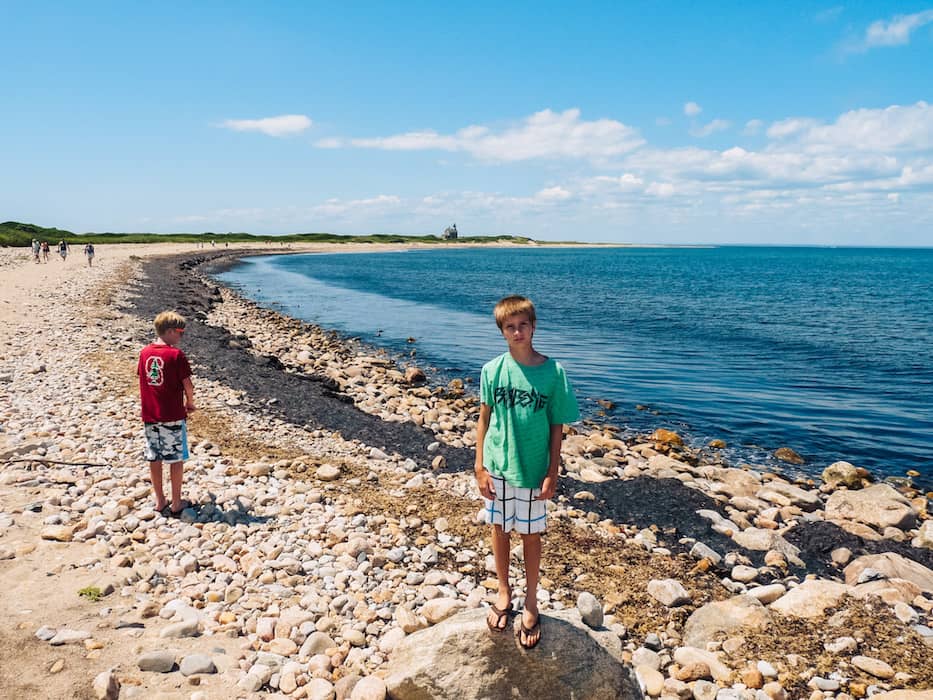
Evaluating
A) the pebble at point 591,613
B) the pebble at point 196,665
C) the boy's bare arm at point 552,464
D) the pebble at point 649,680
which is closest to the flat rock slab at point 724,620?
the pebble at point 649,680

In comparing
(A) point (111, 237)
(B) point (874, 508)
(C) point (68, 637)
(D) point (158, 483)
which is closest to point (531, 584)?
(C) point (68, 637)

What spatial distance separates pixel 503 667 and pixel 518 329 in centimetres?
272

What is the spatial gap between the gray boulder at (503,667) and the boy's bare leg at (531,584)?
0.14m

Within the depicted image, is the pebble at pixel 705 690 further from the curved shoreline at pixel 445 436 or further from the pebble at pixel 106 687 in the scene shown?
the pebble at pixel 106 687

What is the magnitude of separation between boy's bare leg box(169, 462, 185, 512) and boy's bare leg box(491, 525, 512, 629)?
4.73 m

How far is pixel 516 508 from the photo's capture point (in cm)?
489

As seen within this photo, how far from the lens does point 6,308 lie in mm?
24641

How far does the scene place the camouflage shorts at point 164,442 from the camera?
24.8 ft

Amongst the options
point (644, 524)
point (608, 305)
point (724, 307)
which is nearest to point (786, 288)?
point (724, 307)

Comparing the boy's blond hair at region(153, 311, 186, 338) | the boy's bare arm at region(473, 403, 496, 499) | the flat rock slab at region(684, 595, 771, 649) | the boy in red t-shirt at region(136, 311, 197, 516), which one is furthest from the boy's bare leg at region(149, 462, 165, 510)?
the flat rock slab at region(684, 595, 771, 649)

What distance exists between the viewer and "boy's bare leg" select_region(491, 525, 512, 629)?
16.3 feet

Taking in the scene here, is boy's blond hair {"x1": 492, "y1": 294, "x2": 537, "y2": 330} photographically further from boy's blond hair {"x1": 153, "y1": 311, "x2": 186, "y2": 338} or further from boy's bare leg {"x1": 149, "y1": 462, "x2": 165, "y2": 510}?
boy's bare leg {"x1": 149, "y1": 462, "x2": 165, "y2": 510}

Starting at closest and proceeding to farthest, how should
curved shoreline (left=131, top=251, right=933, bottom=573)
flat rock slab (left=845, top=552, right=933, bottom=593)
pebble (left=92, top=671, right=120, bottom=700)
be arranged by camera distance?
1. pebble (left=92, top=671, right=120, bottom=700)
2. flat rock slab (left=845, top=552, right=933, bottom=593)
3. curved shoreline (left=131, top=251, right=933, bottom=573)

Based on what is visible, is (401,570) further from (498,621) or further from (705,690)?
(705,690)
